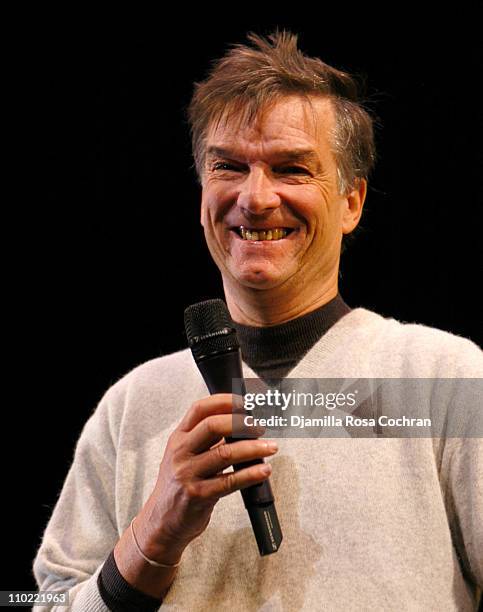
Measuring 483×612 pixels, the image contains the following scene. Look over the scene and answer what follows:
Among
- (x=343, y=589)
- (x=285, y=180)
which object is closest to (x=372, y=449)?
(x=343, y=589)

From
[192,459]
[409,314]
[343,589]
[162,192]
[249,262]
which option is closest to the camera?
[192,459]

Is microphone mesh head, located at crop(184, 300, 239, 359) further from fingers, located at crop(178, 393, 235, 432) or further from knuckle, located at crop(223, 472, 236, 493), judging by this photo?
knuckle, located at crop(223, 472, 236, 493)

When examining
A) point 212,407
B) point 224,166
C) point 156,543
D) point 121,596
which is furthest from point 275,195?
point 121,596

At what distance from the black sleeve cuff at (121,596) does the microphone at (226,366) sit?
1.01ft

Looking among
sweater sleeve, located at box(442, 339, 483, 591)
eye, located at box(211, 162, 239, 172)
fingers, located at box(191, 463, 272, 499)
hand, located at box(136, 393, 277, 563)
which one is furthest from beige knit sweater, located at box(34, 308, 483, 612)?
eye, located at box(211, 162, 239, 172)

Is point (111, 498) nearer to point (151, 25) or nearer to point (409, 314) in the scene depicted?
point (409, 314)

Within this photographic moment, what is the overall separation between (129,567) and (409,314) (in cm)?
101

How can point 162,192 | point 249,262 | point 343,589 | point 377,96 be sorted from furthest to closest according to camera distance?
point 162,192 → point 377,96 → point 249,262 → point 343,589

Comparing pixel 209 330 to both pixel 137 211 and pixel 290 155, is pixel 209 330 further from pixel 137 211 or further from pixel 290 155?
Answer: pixel 137 211

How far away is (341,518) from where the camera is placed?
50.8 inches

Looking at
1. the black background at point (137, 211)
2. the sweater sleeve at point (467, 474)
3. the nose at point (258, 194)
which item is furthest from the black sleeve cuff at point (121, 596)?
the black background at point (137, 211)

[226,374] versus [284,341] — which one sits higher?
[226,374]

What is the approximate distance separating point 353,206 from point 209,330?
0.59 metres

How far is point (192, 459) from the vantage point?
1124mm
